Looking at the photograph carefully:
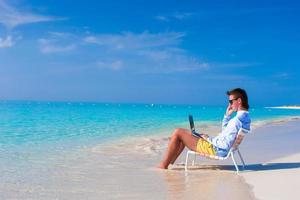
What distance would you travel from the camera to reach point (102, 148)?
42.5 ft

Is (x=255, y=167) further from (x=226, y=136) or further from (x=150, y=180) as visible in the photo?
(x=150, y=180)

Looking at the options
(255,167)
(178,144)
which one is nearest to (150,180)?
(178,144)

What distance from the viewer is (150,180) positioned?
7656 mm

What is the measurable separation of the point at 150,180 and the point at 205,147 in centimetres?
160

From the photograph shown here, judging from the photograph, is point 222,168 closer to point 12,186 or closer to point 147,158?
point 147,158

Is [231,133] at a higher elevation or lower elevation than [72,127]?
higher

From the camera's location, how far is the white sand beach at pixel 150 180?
6402 millimetres

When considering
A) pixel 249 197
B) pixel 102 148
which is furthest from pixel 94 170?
pixel 102 148

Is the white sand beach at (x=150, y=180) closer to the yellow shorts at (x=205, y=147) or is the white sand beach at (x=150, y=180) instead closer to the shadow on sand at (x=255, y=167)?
the shadow on sand at (x=255, y=167)

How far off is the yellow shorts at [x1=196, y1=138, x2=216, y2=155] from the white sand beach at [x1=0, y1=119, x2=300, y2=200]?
1.17 ft

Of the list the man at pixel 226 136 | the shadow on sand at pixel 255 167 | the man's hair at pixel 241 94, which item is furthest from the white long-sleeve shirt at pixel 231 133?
the shadow on sand at pixel 255 167

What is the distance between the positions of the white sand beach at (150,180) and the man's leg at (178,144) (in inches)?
7.6

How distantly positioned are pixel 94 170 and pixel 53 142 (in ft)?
19.0

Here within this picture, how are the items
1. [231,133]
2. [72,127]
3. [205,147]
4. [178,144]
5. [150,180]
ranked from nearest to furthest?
1. [150,180]
2. [231,133]
3. [205,147]
4. [178,144]
5. [72,127]
